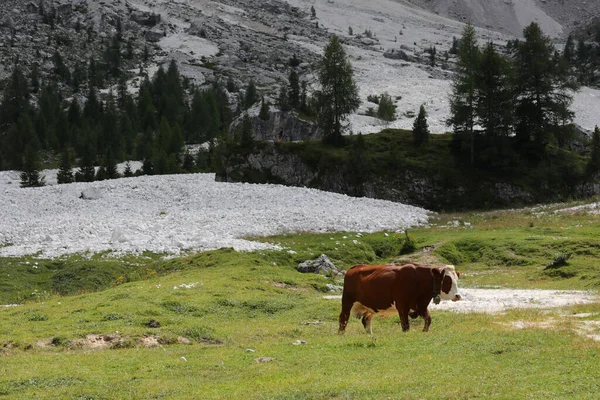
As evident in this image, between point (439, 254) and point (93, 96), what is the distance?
140677mm

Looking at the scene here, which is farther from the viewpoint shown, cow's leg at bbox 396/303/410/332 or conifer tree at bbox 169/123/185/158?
conifer tree at bbox 169/123/185/158

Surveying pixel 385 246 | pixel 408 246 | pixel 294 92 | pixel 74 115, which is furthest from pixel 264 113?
pixel 74 115

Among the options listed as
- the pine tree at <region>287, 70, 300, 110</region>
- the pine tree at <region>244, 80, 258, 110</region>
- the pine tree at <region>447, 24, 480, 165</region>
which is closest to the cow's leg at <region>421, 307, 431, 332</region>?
the pine tree at <region>447, 24, 480, 165</region>

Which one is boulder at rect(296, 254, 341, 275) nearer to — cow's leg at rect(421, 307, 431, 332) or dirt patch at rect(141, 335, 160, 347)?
dirt patch at rect(141, 335, 160, 347)

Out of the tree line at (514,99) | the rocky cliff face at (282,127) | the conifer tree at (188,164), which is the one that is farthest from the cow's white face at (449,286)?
the conifer tree at (188,164)

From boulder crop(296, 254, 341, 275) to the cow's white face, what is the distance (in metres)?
18.8

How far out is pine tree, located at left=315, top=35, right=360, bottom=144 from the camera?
236 feet

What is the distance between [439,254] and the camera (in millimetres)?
35688

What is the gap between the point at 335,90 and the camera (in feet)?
237

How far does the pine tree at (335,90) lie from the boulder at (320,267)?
38.9 metres

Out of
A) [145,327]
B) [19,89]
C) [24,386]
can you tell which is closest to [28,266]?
[145,327]

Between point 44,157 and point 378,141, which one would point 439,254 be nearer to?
point 378,141

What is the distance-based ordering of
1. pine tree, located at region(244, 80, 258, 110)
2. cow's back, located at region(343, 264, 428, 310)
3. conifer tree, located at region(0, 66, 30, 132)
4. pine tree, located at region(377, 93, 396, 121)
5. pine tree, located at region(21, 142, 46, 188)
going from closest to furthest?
cow's back, located at region(343, 264, 428, 310) → pine tree, located at region(21, 142, 46, 188) → pine tree, located at region(377, 93, 396, 121) → conifer tree, located at region(0, 66, 30, 132) → pine tree, located at region(244, 80, 258, 110)

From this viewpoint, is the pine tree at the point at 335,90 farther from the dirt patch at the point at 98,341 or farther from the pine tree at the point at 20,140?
the pine tree at the point at 20,140
